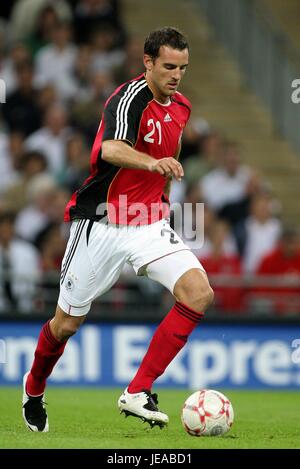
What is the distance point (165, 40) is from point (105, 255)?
146 cm

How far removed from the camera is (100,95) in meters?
15.6

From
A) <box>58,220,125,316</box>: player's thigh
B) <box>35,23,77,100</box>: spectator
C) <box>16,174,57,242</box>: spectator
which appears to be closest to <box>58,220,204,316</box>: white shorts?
<box>58,220,125,316</box>: player's thigh

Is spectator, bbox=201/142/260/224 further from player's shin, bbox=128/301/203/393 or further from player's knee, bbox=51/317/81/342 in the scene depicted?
player's shin, bbox=128/301/203/393

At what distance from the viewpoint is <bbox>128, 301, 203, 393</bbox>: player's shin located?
25.6ft

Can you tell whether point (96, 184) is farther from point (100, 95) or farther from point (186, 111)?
point (100, 95)

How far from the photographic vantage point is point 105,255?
26.5 feet

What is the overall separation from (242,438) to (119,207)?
67.1 inches

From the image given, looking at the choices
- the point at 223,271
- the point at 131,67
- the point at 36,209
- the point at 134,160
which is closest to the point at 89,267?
the point at 134,160

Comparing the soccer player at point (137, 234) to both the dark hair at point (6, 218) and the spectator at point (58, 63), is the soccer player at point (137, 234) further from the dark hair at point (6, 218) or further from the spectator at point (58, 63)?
the spectator at point (58, 63)

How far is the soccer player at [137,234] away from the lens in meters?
7.80

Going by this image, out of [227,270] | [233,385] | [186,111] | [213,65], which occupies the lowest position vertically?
[233,385]

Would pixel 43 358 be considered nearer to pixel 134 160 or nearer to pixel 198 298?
pixel 198 298

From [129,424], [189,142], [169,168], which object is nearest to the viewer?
[169,168]
